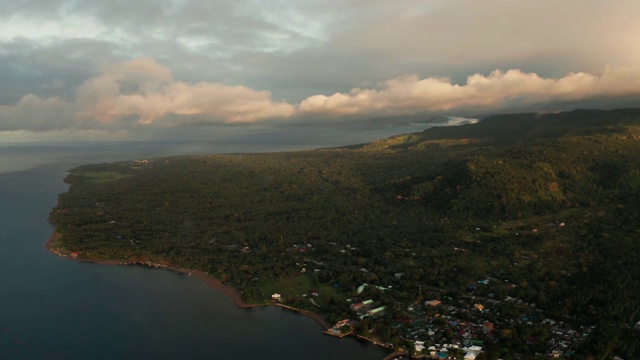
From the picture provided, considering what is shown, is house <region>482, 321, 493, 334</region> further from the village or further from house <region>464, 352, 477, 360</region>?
house <region>464, 352, 477, 360</region>

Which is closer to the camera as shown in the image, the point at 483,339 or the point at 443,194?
the point at 483,339

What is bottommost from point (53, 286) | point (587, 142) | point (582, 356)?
point (582, 356)

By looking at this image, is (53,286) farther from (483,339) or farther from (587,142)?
(587,142)

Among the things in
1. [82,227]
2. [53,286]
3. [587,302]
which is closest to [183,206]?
[82,227]

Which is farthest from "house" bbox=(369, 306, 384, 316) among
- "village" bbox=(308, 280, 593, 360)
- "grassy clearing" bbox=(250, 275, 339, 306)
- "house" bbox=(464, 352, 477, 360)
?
"house" bbox=(464, 352, 477, 360)

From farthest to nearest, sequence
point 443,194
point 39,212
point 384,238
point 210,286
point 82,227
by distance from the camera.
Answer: point 39,212 < point 443,194 < point 82,227 < point 384,238 < point 210,286
